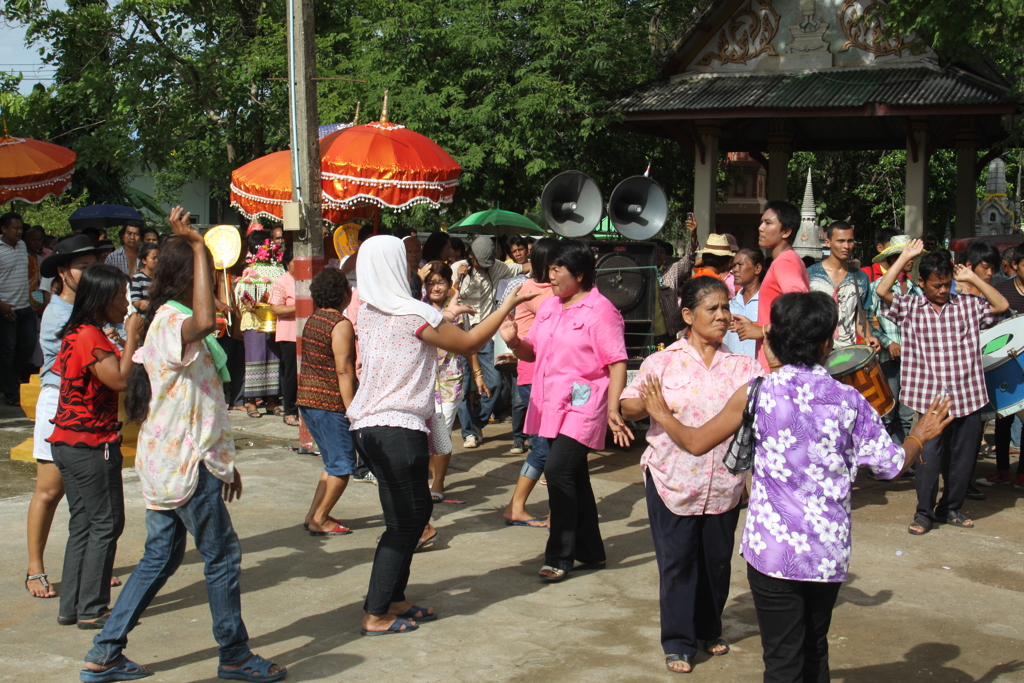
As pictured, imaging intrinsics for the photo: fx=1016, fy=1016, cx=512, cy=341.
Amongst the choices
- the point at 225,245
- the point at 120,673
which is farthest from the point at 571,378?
the point at 225,245

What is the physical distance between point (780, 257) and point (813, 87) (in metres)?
10.3

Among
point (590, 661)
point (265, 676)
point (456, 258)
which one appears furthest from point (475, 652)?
point (456, 258)

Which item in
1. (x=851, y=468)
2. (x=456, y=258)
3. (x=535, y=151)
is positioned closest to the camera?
(x=851, y=468)

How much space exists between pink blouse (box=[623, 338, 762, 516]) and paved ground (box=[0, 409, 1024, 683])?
0.72m

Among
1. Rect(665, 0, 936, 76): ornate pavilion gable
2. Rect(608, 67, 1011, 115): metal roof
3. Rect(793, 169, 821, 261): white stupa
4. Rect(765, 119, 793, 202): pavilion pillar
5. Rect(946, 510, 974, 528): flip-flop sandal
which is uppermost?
Rect(665, 0, 936, 76): ornate pavilion gable

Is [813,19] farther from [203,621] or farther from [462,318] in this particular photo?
[203,621]

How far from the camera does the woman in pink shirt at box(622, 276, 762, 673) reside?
4.18 meters

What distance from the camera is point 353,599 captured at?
5.06 metres

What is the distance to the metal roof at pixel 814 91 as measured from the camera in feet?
45.2

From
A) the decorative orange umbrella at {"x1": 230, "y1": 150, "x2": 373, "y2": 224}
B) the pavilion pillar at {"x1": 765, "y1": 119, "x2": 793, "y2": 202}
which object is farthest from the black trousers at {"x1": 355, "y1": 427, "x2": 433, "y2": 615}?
the pavilion pillar at {"x1": 765, "y1": 119, "x2": 793, "y2": 202}

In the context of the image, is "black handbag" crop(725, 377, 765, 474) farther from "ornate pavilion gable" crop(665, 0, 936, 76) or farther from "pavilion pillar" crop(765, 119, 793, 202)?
"pavilion pillar" crop(765, 119, 793, 202)

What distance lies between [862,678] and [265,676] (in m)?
2.41

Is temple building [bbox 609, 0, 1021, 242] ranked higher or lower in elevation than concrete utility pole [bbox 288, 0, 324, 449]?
higher

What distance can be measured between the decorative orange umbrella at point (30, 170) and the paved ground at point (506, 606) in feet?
17.2
